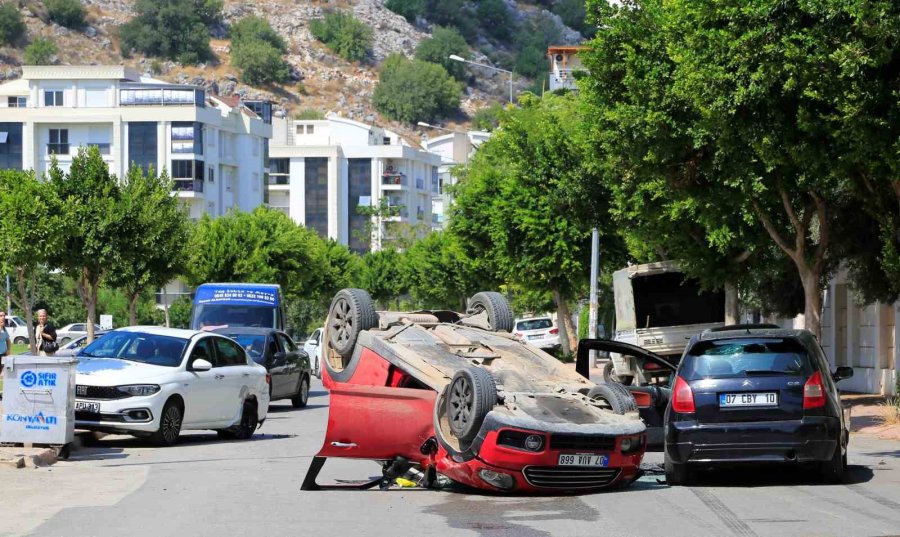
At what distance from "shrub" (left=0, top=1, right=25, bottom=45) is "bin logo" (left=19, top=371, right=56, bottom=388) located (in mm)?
188834

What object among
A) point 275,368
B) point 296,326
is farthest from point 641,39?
point 296,326

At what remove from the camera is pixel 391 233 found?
A: 117 meters

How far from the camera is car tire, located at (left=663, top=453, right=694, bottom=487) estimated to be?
14266 millimetres

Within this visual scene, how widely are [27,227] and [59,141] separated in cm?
6882

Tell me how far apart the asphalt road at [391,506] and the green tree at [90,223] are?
86.8ft

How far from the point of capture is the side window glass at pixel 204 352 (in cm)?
2047

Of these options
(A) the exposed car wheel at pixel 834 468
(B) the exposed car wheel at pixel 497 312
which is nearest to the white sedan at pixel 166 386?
(B) the exposed car wheel at pixel 497 312

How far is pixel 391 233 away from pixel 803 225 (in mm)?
91652

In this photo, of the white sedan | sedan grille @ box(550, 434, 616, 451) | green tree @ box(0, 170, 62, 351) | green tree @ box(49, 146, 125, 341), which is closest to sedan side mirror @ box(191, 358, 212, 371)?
the white sedan

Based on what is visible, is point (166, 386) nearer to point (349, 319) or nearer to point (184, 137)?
point (349, 319)

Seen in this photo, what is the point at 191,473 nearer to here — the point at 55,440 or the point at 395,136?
the point at 55,440

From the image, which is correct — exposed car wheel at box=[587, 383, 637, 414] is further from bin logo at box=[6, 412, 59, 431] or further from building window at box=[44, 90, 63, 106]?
building window at box=[44, 90, 63, 106]

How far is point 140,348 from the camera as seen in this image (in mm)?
20312

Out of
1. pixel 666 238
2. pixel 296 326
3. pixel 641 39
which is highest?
pixel 641 39
